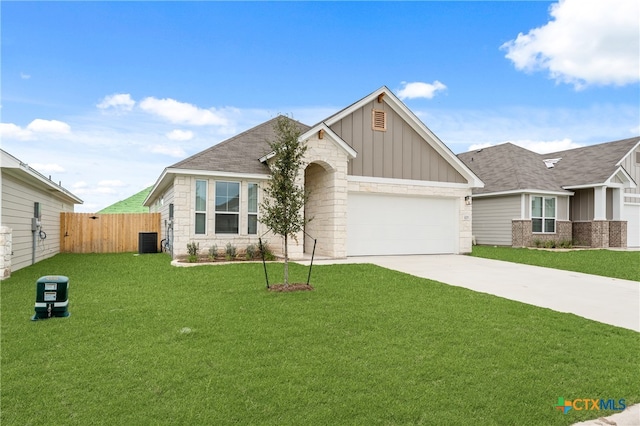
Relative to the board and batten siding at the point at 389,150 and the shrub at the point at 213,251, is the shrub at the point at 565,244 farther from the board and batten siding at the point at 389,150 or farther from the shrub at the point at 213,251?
the shrub at the point at 213,251

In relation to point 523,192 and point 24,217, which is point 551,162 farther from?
point 24,217

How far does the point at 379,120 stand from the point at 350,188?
10.4 feet

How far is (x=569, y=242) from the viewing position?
21.7 meters

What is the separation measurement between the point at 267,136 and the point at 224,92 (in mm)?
2529

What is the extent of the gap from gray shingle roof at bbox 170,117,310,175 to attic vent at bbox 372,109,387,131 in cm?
446

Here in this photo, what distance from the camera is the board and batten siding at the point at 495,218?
2128cm

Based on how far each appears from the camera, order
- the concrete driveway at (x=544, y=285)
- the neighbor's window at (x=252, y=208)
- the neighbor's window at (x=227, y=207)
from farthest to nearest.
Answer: the neighbor's window at (x=252, y=208), the neighbor's window at (x=227, y=207), the concrete driveway at (x=544, y=285)

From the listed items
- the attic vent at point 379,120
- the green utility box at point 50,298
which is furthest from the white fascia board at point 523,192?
the green utility box at point 50,298

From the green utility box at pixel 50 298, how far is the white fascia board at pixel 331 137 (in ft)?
28.5

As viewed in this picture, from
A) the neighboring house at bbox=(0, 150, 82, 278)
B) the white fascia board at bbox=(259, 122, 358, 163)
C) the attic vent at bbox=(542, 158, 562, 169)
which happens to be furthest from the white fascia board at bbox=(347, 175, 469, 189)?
the attic vent at bbox=(542, 158, 562, 169)

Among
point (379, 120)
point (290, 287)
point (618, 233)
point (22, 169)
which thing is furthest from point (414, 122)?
point (618, 233)

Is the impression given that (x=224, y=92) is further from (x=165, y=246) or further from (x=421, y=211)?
(x=421, y=211)

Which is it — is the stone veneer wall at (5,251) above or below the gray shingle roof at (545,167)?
below

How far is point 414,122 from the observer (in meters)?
16.0
